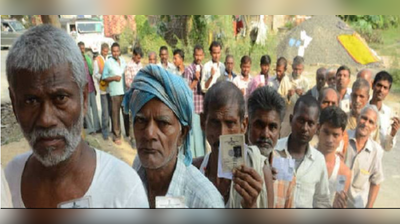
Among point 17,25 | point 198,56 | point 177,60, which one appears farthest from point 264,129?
point 17,25

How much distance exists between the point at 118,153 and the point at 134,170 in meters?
0.22

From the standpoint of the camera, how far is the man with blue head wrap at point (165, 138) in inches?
138

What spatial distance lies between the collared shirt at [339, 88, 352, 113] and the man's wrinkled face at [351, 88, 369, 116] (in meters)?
0.03

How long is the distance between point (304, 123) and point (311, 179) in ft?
1.59

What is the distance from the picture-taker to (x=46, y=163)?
3.53 m

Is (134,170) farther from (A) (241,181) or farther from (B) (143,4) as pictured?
(B) (143,4)

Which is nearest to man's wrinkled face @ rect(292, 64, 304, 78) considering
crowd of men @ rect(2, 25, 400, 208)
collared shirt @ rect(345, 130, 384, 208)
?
→ crowd of men @ rect(2, 25, 400, 208)

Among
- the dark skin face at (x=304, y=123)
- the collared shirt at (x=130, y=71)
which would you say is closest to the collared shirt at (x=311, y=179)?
the dark skin face at (x=304, y=123)

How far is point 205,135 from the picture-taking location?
143 inches

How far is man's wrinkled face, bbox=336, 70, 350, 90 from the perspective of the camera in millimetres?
3668

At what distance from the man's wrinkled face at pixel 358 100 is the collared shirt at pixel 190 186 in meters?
1.34

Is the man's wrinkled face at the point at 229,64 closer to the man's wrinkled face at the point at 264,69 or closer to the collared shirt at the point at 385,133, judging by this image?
the man's wrinkled face at the point at 264,69

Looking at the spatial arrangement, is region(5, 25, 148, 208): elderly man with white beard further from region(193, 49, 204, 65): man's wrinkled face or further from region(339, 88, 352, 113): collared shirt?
region(339, 88, 352, 113): collared shirt

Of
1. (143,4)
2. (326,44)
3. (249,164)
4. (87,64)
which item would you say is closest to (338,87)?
(326,44)
